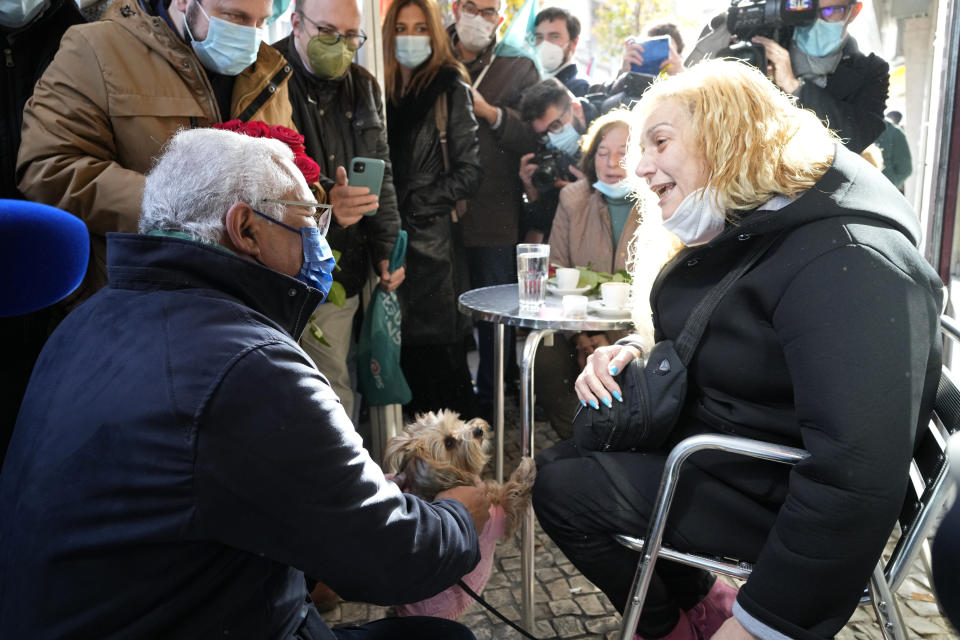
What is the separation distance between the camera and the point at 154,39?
2.26 meters

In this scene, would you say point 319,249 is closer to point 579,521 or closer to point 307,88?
point 579,521

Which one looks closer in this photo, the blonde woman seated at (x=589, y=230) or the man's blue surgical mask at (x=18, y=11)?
the man's blue surgical mask at (x=18, y=11)

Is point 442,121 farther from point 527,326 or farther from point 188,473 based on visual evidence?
point 188,473

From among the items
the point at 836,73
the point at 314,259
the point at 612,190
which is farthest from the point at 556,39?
the point at 314,259

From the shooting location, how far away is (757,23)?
11.5 feet

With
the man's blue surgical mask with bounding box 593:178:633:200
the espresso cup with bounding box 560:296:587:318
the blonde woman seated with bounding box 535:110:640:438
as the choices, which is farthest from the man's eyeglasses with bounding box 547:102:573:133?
the espresso cup with bounding box 560:296:587:318

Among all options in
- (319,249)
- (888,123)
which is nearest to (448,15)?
(888,123)

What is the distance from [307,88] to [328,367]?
3.96ft

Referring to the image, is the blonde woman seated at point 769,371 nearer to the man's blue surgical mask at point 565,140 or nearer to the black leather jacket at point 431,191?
the black leather jacket at point 431,191

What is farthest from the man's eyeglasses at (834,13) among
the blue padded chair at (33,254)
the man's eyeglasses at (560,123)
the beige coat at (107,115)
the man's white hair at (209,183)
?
the blue padded chair at (33,254)

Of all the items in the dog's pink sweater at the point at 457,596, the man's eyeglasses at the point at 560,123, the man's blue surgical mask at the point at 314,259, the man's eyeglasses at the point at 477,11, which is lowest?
the dog's pink sweater at the point at 457,596

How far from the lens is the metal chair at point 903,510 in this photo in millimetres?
1469

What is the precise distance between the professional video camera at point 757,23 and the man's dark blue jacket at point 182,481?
3.04 meters

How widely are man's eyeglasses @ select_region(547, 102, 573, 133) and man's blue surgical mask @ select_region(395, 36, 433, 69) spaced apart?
2.72 ft
